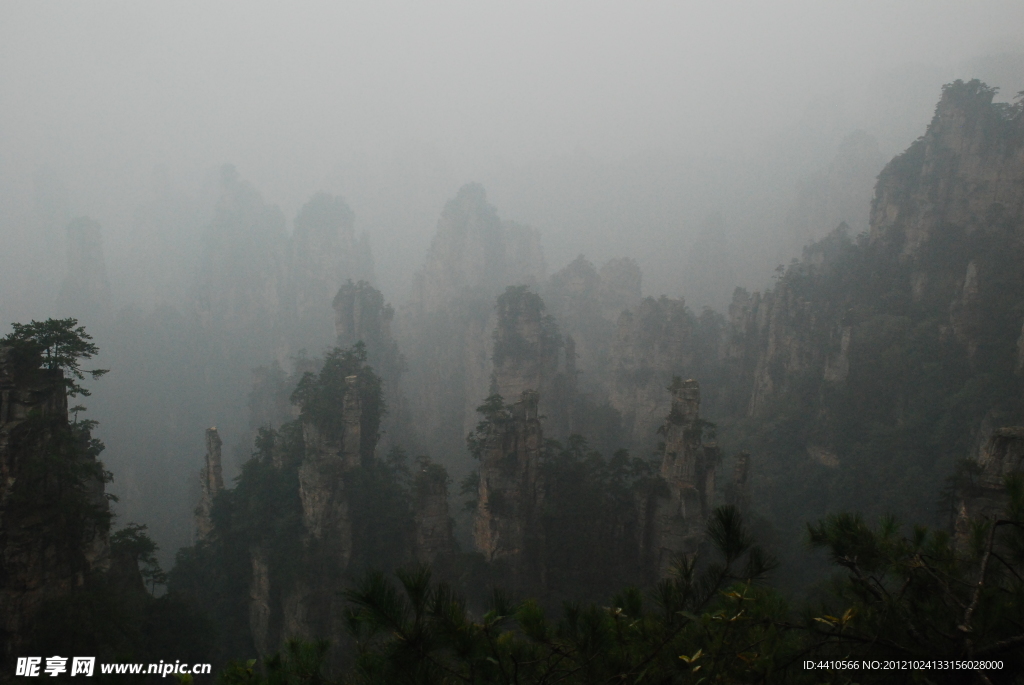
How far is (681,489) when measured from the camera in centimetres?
1573

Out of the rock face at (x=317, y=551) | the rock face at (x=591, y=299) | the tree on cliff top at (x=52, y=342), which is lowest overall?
the rock face at (x=317, y=551)

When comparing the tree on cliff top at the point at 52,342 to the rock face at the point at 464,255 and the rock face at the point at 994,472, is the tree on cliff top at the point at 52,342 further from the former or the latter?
the rock face at the point at 464,255

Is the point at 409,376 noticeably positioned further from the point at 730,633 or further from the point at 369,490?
the point at 730,633

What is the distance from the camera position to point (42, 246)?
168 ft

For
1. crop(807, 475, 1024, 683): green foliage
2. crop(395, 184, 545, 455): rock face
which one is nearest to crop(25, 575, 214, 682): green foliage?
crop(807, 475, 1024, 683): green foliage

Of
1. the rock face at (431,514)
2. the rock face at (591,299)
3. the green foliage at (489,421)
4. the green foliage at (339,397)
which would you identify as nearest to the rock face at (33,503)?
the green foliage at (339,397)

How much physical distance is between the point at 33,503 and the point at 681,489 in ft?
44.8

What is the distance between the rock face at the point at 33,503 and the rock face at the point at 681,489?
12565mm

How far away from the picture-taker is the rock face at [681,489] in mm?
15617

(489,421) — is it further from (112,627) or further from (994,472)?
(994,472)

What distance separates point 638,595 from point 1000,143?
1107 inches

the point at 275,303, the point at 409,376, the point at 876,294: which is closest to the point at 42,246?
the point at 275,303

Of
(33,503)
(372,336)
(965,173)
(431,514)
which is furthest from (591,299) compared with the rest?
(33,503)

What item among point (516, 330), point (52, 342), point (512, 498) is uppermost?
point (516, 330)
